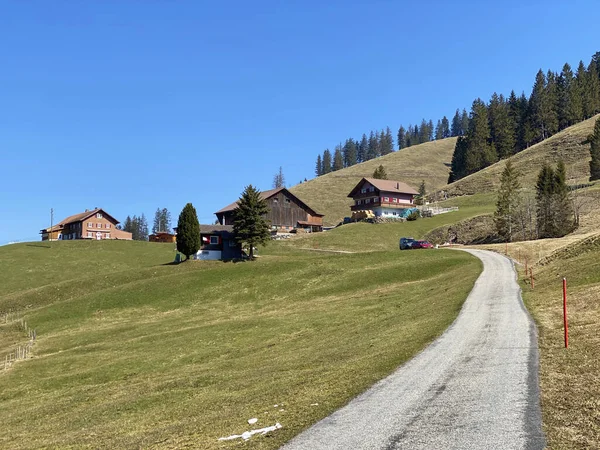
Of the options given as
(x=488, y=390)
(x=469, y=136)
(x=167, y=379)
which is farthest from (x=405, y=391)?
(x=469, y=136)

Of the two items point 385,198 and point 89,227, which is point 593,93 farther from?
point 89,227

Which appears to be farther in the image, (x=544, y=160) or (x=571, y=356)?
(x=544, y=160)

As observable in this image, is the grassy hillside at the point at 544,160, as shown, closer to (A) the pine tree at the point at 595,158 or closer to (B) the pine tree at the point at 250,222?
(A) the pine tree at the point at 595,158

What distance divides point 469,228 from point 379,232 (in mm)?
16979

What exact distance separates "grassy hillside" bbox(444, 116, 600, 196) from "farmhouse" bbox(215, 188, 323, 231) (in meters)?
54.1

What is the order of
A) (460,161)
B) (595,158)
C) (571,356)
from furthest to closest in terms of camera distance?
(460,161), (595,158), (571,356)

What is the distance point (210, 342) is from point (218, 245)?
44839mm

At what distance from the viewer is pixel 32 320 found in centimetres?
4578

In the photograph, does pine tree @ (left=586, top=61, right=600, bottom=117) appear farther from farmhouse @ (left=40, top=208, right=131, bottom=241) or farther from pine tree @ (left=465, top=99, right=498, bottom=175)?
farmhouse @ (left=40, top=208, right=131, bottom=241)

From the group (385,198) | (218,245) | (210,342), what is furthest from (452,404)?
(385,198)

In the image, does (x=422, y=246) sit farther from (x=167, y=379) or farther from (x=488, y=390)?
(x=488, y=390)

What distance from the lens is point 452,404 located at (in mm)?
10992

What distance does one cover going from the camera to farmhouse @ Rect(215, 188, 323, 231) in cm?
10362

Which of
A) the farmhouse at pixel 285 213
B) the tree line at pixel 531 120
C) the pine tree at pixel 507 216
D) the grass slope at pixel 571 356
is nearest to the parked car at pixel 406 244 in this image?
the pine tree at pixel 507 216
